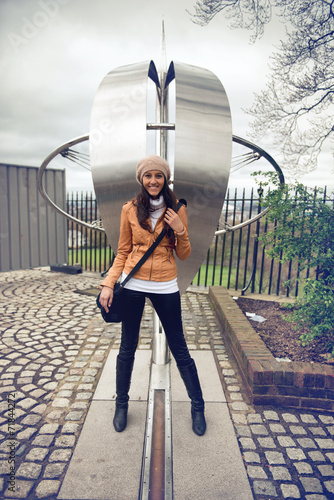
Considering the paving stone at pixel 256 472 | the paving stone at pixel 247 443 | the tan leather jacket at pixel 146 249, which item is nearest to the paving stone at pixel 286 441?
the paving stone at pixel 247 443

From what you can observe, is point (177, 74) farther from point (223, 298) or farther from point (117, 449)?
point (223, 298)

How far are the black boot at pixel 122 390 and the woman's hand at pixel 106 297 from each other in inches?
19.9

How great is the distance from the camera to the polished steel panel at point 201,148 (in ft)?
9.44

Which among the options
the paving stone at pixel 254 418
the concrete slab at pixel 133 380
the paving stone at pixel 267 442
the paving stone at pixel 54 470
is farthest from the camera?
the concrete slab at pixel 133 380

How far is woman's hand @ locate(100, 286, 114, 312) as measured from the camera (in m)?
2.39

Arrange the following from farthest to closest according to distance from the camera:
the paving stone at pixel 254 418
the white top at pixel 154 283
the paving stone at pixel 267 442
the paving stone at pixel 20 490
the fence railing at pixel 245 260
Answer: the fence railing at pixel 245 260 → the paving stone at pixel 254 418 → the paving stone at pixel 267 442 → the white top at pixel 154 283 → the paving stone at pixel 20 490

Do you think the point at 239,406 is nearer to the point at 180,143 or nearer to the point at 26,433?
the point at 26,433

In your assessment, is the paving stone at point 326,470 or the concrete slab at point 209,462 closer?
the concrete slab at point 209,462

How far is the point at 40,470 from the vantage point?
2.25m

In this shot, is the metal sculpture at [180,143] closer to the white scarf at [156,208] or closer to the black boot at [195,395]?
the white scarf at [156,208]

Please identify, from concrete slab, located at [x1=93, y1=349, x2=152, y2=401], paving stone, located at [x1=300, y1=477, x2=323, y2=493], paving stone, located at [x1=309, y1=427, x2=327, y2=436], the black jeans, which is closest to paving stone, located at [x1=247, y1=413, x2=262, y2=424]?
paving stone, located at [x1=309, y1=427, x2=327, y2=436]

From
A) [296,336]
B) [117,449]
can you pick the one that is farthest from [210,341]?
[117,449]

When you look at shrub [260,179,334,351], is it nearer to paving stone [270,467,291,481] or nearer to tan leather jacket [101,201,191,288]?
paving stone [270,467,291,481]

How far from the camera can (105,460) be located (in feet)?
7.63
